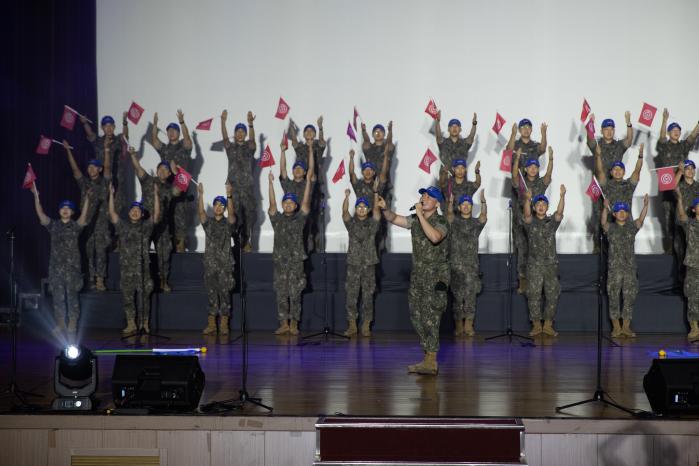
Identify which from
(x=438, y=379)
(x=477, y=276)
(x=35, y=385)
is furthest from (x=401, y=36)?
(x=35, y=385)

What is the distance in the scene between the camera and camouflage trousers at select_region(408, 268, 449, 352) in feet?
25.6

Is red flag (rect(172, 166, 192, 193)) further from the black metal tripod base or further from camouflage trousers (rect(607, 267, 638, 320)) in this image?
the black metal tripod base

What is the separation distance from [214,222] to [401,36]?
465 cm

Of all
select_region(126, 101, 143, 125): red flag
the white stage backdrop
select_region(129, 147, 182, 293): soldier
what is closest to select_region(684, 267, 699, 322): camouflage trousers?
the white stage backdrop

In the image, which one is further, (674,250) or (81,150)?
(81,150)

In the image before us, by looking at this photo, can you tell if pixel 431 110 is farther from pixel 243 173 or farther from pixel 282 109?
pixel 243 173

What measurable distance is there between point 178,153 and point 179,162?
141mm

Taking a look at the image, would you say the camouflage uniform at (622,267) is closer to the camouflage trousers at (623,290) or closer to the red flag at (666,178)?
the camouflage trousers at (623,290)

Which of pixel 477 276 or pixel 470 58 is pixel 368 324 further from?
pixel 470 58

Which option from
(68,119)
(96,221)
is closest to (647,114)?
(96,221)

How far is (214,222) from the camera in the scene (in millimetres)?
11039

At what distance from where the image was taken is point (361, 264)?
427 inches

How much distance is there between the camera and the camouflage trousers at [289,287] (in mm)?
10914

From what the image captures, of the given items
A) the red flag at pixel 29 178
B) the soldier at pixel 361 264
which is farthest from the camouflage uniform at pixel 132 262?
the soldier at pixel 361 264
